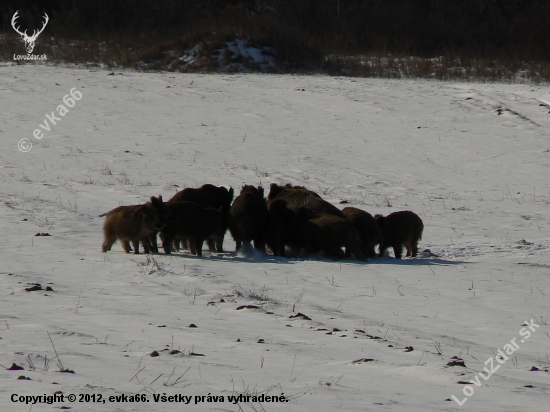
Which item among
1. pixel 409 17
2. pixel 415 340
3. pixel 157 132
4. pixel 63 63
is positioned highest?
pixel 409 17

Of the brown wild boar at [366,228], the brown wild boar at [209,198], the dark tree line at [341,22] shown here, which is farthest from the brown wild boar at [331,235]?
the dark tree line at [341,22]

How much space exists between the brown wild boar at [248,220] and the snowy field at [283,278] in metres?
0.23

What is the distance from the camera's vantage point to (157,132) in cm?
2222

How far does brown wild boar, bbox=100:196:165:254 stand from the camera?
9930 mm

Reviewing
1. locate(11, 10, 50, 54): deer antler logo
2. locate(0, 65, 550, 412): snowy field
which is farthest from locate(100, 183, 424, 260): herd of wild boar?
locate(11, 10, 50, 54): deer antler logo

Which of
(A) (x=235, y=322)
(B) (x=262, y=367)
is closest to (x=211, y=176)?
(A) (x=235, y=322)

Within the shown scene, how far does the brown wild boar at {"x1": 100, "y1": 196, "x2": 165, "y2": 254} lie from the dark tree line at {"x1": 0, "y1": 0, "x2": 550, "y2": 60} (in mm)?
25772

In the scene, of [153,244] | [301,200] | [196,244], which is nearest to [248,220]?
[196,244]

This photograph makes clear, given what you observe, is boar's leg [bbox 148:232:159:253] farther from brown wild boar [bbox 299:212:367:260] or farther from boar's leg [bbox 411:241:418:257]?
boar's leg [bbox 411:241:418:257]

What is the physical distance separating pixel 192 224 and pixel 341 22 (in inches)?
1329

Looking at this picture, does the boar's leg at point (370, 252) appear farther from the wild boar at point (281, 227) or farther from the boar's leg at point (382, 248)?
the wild boar at point (281, 227)

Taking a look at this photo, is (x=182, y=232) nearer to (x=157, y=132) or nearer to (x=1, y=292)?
(x=1, y=292)

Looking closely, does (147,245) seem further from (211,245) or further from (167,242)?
(211,245)

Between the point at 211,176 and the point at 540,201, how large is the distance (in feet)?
21.9
